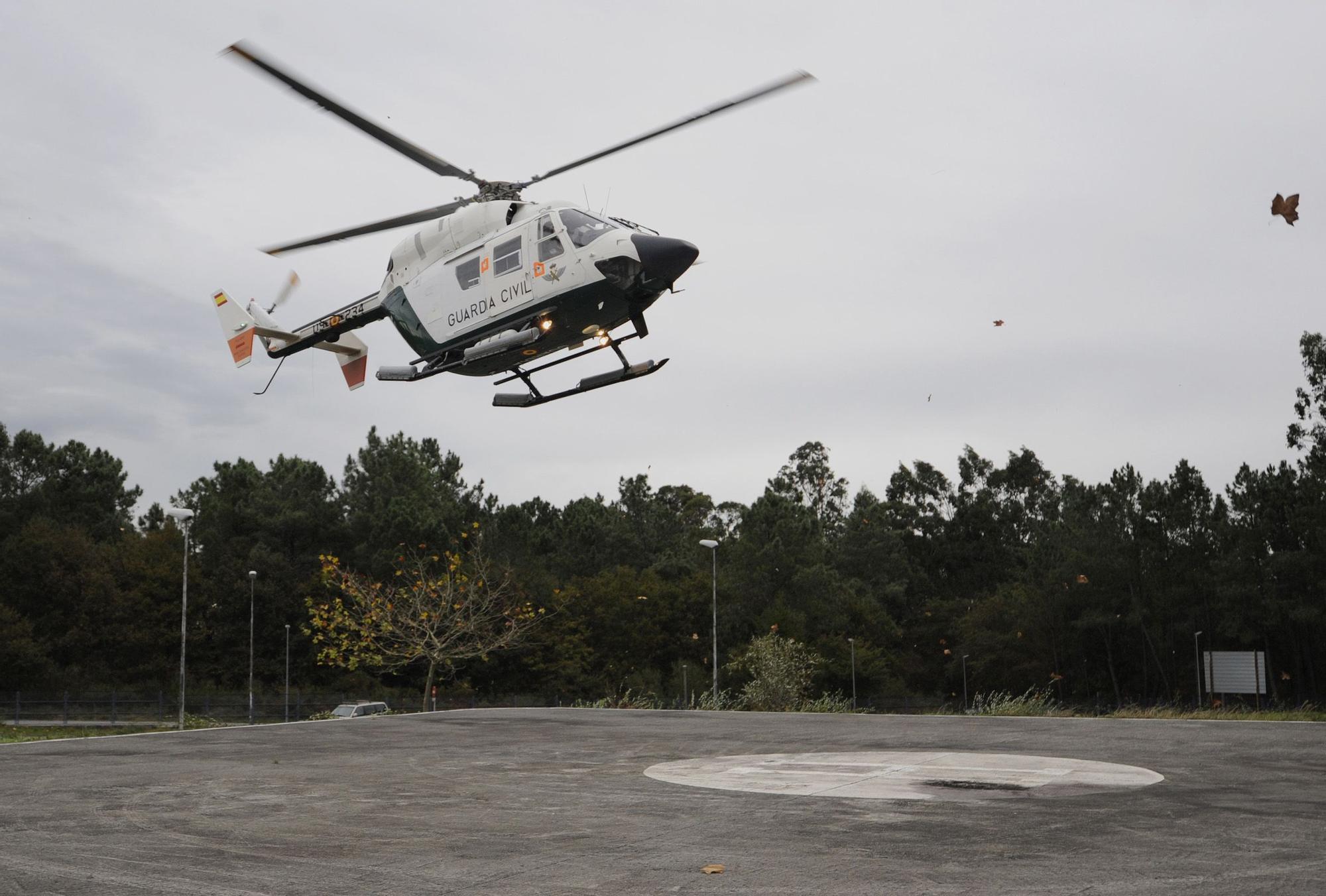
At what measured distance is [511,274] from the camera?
20.0 meters

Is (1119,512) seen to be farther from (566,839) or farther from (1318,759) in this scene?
(566,839)

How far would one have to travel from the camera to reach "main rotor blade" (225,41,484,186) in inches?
654

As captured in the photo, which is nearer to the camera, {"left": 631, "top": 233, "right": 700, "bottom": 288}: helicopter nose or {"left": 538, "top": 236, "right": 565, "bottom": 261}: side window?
{"left": 631, "top": 233, "right": 700, "bottom": 288}: helicopter nose

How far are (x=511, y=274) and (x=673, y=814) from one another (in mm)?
10956

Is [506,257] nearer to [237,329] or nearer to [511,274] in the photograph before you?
[511,274]

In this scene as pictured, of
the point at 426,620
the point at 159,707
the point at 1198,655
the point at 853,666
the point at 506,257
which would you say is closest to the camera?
the point at 506,257

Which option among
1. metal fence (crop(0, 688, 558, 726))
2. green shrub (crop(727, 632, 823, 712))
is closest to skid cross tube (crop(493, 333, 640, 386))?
green shrub (crop(727, 632, 823, 712))

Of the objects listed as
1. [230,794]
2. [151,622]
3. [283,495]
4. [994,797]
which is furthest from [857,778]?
[283,495]

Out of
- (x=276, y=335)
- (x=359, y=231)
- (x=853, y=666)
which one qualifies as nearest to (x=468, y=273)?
(x=359, y=231)

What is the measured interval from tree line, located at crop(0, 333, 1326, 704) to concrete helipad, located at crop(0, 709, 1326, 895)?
1572 inches

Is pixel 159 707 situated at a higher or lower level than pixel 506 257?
lower

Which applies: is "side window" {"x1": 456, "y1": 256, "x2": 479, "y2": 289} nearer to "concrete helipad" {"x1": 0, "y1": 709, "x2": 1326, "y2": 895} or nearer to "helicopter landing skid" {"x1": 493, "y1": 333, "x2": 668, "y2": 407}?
"helicopter landing skid" {"x1": 493, "y1": 333, "x2": 668, "y2": 407}

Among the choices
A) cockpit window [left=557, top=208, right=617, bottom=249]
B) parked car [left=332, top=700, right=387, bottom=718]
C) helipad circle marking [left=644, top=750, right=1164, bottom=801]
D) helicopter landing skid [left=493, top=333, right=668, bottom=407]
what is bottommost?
parked car [left=332, top=700, right=387, bottom=718]

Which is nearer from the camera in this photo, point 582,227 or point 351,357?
point 582,227
